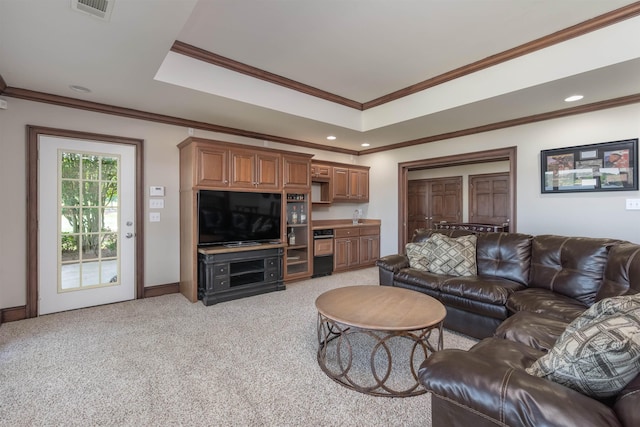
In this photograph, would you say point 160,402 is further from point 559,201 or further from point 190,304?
point 559,201

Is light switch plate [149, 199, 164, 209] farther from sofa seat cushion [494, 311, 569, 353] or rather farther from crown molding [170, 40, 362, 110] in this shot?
sofa seat cushion [494, 311, 569, 353]

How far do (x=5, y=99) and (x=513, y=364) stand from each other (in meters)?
4.95

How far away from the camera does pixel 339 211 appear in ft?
20.6

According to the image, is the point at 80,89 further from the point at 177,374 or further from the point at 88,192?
the point at 177,374

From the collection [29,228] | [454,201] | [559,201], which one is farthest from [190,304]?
[454,201]

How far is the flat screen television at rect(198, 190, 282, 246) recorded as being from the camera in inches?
154

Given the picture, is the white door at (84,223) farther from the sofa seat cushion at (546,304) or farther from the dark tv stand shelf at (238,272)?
the sofa seat cushion at (546,304)

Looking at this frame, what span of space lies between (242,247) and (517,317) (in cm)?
315

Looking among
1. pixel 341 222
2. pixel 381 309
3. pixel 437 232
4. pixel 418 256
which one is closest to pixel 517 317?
pixel 381 309

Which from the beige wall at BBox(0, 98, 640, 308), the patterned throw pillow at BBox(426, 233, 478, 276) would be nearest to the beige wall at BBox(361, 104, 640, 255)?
the beige wall at BBox(0, 98, 640, 308)

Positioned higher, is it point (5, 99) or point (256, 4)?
point (256, 4)

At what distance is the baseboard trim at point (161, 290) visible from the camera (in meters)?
3.98

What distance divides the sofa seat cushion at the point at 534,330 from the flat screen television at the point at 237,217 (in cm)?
328

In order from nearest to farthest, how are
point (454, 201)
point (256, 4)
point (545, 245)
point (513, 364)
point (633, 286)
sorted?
1. point (513, 364)
2. point (633, 286)
3. point (256, 4)
4. point (545, 245)
5. point (454, 201)
